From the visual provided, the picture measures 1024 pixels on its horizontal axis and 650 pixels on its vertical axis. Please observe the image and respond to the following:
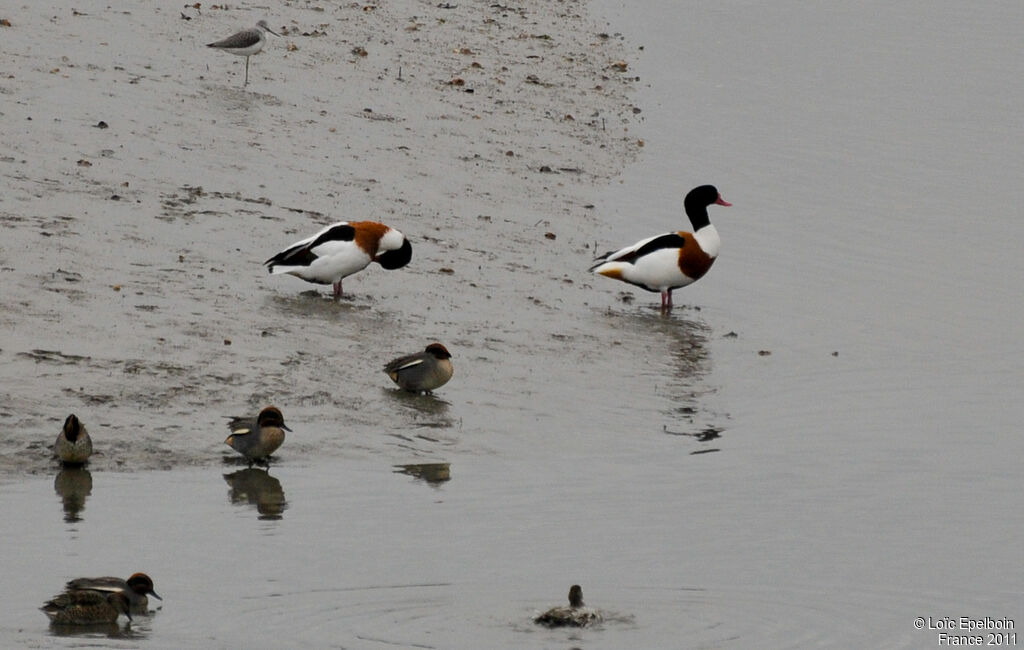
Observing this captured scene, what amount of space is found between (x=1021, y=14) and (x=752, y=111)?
8976 mm

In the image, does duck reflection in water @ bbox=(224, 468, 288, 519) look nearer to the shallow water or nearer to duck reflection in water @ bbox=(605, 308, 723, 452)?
the shallow water

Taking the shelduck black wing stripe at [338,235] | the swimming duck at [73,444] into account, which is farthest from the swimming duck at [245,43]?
the swimming duck at [73,444]

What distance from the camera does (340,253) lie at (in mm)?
14773

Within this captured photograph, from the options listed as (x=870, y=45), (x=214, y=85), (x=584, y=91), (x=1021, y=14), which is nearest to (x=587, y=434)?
(x=214, y=85)

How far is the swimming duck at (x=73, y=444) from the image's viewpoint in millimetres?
9898

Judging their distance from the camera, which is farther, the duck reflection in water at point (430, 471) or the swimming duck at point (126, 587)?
the duck reflection in water at point (430, 471)

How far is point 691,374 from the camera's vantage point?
13898mm

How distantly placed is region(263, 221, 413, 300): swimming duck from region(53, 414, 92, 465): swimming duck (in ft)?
Result: 15.2

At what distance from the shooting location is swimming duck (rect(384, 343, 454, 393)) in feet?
39.9

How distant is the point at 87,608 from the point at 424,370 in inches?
186

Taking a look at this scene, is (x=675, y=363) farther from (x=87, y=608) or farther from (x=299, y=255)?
(x=87, y=608)

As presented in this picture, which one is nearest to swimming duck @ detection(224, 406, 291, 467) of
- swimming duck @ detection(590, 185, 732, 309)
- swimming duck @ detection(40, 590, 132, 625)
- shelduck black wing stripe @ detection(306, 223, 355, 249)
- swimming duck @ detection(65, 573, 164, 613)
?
swimming duck @ detection(65, 573, 164, 613)

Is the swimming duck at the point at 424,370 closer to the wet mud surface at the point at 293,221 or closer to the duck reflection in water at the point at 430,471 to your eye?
the wet mud surface at the point at 293,221

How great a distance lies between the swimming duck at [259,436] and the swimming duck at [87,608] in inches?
108
